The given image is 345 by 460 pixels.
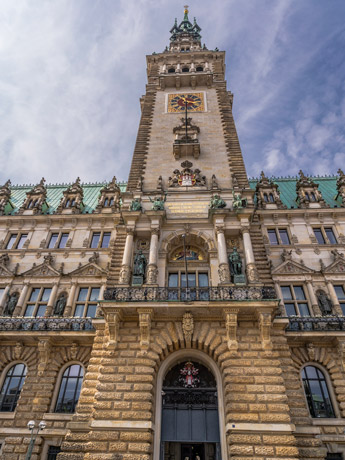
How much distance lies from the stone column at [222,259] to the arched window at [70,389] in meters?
9.77

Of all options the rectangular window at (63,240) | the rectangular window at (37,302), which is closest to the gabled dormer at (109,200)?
the rectangular window at (63,240)

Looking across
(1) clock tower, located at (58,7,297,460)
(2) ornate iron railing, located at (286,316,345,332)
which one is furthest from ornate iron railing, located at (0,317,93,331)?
(2) ornate iron railing, located at (286,316,345,332)

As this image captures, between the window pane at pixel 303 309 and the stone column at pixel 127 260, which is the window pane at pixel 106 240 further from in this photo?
the window pane at pixel 303 309

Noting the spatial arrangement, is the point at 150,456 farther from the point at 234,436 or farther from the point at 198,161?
the point at 198,161

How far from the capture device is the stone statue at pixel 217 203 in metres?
20.7

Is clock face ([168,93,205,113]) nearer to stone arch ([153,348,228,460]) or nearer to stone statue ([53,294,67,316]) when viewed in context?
stone statue ([53,294,67,316])

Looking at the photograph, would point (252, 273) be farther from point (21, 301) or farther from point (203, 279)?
point (21, 301)

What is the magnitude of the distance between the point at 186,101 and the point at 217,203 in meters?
14.3

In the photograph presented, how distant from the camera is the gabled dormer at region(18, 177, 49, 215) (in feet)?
86.4

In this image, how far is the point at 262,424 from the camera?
12977 mm

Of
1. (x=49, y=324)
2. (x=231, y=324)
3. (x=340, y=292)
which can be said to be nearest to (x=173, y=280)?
(x=231, y=324)

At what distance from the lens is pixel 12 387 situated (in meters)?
17.6

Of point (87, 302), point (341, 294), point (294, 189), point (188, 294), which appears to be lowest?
point (188, 294)

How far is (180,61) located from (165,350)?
115 feet
